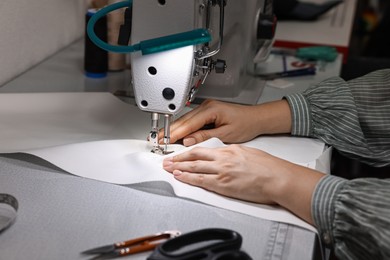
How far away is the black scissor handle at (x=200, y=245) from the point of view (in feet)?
2.61

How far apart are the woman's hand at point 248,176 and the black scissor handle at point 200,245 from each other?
15cm

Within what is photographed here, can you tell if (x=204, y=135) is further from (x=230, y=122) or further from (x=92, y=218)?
(x=92, y=218)

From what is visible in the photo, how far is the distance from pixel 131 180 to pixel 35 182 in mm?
179

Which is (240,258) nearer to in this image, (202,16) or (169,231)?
(169,231)

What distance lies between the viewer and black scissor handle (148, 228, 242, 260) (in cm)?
80

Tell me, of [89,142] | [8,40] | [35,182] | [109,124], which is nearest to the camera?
[35,182]

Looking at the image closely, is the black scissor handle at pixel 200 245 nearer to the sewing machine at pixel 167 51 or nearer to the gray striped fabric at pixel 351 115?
the sewing machine at pixel 167 51

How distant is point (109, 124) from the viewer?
1.30 meters

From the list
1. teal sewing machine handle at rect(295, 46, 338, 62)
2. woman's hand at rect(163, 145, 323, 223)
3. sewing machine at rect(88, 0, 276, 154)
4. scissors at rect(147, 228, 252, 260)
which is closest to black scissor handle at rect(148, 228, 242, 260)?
scissors at rect(147, 228, 252, 260)

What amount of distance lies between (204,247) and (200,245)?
34mm

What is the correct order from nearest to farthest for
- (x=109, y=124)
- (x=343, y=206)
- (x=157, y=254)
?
(x=157, y=254) → (x=343, y=206) → (x=109, y=124)

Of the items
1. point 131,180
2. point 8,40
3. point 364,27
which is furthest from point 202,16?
point 364,27

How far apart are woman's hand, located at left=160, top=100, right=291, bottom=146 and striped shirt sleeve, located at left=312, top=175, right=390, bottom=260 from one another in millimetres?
318

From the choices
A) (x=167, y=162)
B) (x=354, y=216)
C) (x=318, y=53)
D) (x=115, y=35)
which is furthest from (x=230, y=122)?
(x=318, y=53)
